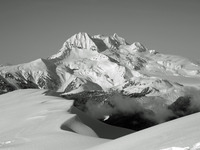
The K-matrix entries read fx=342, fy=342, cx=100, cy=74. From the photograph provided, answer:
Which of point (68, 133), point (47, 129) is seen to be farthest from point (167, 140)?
point (47, 129)

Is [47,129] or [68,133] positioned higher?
[68,133]

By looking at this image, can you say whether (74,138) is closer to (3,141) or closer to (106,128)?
(3,141)

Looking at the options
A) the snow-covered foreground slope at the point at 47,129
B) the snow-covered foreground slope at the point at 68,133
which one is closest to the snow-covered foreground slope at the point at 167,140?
the snow-covered foreground slope at the point at 68,133

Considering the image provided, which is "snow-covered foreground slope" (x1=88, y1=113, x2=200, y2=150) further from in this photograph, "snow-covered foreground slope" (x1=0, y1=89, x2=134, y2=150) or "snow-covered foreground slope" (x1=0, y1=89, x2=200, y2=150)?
"snow-covered foreground slope" (x1=0, y1=89, x2=134, y2=150)

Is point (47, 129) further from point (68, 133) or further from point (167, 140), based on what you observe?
point (167, 140)

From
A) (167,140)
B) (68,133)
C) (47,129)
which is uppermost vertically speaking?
(167,140)

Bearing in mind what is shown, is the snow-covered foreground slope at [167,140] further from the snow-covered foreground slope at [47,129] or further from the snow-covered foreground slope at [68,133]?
the snow-covered foreground slope at [47,129]

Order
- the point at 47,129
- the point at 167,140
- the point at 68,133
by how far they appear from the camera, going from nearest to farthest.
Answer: the point at 167,140 < the point at 68,133 < the point at 47,129
